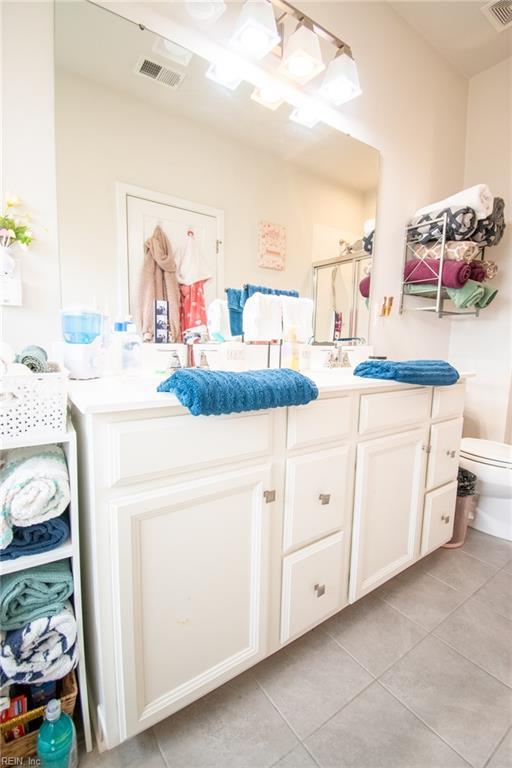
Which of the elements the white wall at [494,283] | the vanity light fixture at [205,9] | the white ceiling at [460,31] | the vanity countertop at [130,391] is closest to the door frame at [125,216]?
the vanity countertop at [130,391]

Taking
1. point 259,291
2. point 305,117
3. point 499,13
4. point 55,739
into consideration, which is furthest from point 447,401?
point 499,13

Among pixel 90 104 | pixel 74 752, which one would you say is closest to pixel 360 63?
pixel 90 104

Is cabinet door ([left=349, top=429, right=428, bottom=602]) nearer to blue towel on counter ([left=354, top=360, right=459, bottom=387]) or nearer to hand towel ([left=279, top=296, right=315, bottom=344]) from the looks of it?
blue towel on counter ([left=354, top=360, right=459, bottom=387])

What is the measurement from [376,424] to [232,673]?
0.83m

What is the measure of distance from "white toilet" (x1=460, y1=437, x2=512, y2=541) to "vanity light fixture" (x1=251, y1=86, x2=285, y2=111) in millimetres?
1882

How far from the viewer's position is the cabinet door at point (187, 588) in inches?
28.6

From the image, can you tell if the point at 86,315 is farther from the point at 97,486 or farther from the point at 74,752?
the point at 74,752

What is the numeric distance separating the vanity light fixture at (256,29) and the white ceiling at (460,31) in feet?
3.01

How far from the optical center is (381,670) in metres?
1.07

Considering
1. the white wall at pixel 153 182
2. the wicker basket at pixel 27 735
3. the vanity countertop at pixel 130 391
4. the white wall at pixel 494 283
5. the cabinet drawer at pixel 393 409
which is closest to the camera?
the vanity countertop at pixel 130 391

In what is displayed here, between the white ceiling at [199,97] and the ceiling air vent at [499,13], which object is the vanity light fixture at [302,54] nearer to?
the white ceiling at [199,97]

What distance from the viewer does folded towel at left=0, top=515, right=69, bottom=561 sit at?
71 centimetres

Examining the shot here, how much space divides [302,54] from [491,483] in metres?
2.08

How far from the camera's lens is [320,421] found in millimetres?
976
